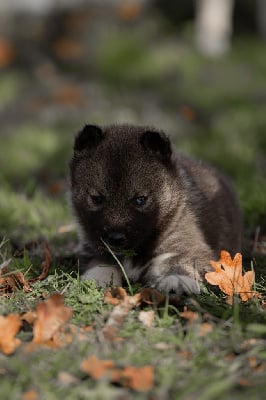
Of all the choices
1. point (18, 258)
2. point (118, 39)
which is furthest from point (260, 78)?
point (18, 258)

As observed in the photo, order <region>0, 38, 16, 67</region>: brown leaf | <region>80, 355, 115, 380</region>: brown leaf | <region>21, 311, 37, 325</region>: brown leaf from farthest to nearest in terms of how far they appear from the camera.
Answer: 1. <region>0, 38, 16, 67</region>: brown leaf
2. <region>21, 311, 37, 325</region>: brown leaf
3. <region>80, 355, 115, 380</region>: brown leaf

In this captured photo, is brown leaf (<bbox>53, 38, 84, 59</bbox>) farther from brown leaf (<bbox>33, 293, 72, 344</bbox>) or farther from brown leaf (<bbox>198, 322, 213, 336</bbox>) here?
brown leaf (<bbox>198, 322, 213, 336</bbox>)

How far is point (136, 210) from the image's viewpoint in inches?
181

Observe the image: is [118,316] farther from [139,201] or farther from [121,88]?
[121,88]

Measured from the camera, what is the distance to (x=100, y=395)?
9.73 feet

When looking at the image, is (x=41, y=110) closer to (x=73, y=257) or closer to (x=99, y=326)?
(x=73, y=257)

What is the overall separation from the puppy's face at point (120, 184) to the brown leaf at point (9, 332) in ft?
3.54

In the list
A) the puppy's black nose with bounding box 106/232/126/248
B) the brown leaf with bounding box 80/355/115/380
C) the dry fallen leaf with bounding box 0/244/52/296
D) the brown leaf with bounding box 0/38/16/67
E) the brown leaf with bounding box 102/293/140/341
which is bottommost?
the dry fallen leaf with bounding box 0/244/52/296

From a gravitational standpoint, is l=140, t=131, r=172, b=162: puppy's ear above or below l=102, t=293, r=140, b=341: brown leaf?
above

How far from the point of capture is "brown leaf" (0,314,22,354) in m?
3.42

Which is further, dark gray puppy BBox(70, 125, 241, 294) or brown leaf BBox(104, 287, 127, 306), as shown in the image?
dark gray puppy BBox(70, 125, 241, 294)

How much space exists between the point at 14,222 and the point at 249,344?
3533mm

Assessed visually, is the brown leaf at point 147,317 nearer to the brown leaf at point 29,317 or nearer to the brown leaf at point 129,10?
the brown leaf at point 29,317

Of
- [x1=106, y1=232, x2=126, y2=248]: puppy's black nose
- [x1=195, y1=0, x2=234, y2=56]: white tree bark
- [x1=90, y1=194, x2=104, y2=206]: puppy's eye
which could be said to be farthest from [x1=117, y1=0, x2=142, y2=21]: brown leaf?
[x1=106, y1=232, x2=126, y2=248]: puppy's black nose
